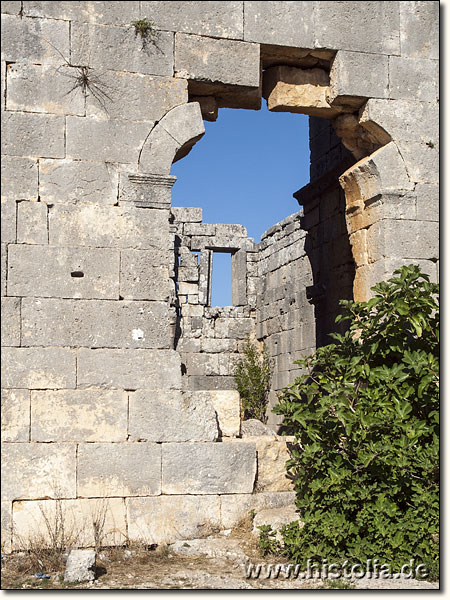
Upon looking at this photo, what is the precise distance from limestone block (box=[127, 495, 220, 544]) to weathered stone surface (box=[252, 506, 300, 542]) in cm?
34

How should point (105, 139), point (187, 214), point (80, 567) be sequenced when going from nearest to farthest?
point (80, 567)
point (105, 139)
point (187, 214)

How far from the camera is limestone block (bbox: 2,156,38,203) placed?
646 centimetres

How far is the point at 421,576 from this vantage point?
566 cm

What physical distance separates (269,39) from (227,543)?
14.8 feet

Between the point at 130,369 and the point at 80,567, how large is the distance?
1.68m

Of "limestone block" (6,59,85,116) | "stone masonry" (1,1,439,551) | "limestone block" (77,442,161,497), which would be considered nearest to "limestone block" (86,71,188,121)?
"stone masonry" (1,1,439,551)

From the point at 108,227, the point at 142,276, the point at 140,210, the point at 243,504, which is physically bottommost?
the point at 243,504

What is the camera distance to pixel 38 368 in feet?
20.5

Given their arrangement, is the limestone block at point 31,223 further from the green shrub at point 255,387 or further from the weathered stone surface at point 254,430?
the green shrub at point 255,387

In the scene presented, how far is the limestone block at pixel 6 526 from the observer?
5986mm

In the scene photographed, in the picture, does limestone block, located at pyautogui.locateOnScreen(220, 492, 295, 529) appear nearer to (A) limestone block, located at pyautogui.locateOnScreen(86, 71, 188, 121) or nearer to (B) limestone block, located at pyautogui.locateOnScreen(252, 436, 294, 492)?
(B) limestone block, located at pyautogui.locateOnScreen(252, 436, 294, 492)

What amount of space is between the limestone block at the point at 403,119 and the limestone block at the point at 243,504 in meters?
3.57

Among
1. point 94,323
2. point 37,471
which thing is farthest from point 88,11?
point 37,471

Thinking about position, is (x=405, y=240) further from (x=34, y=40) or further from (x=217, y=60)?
(x=34, y=40)
